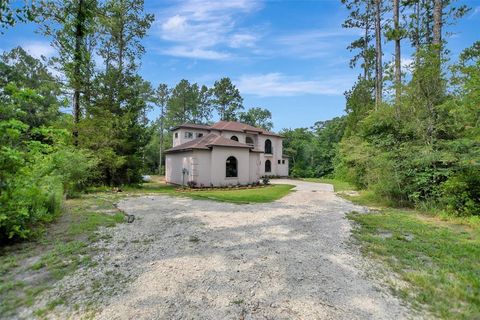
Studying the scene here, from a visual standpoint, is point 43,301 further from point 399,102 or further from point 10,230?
point 399,102

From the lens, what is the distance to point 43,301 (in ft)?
9.09

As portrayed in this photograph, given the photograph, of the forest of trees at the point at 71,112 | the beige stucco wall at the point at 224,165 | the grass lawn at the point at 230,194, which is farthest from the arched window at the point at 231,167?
the forest of trees at the point at 71,112

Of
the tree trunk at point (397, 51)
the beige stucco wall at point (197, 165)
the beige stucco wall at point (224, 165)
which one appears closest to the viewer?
the tree trunk at point (397, 51)

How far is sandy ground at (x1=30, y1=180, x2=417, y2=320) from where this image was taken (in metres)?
2.65

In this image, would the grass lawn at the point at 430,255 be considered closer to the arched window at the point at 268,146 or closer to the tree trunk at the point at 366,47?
the tree trunk at the point at 366,47

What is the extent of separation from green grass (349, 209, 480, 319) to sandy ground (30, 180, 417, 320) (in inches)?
14.7

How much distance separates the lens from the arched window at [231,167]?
1834 centimetres

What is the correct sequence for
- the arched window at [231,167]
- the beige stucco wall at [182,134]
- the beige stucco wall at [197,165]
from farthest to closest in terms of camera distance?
the beige stucco wall at [182,134] → the arched window at [231,167] → the beige stucco wall at [197,165]

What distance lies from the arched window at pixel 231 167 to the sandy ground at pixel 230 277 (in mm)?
12231

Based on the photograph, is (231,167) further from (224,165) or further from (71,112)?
(71,112)

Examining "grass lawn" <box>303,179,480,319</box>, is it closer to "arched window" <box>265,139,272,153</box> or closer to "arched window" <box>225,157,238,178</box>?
"arched window" <box>225,157,238,178</box>

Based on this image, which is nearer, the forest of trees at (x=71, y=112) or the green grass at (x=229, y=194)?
the forest of trees at (x=71, y=112)

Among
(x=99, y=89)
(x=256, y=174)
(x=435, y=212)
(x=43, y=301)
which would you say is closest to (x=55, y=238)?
(x=43, y=301)

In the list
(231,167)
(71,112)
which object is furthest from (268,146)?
(71,112)
